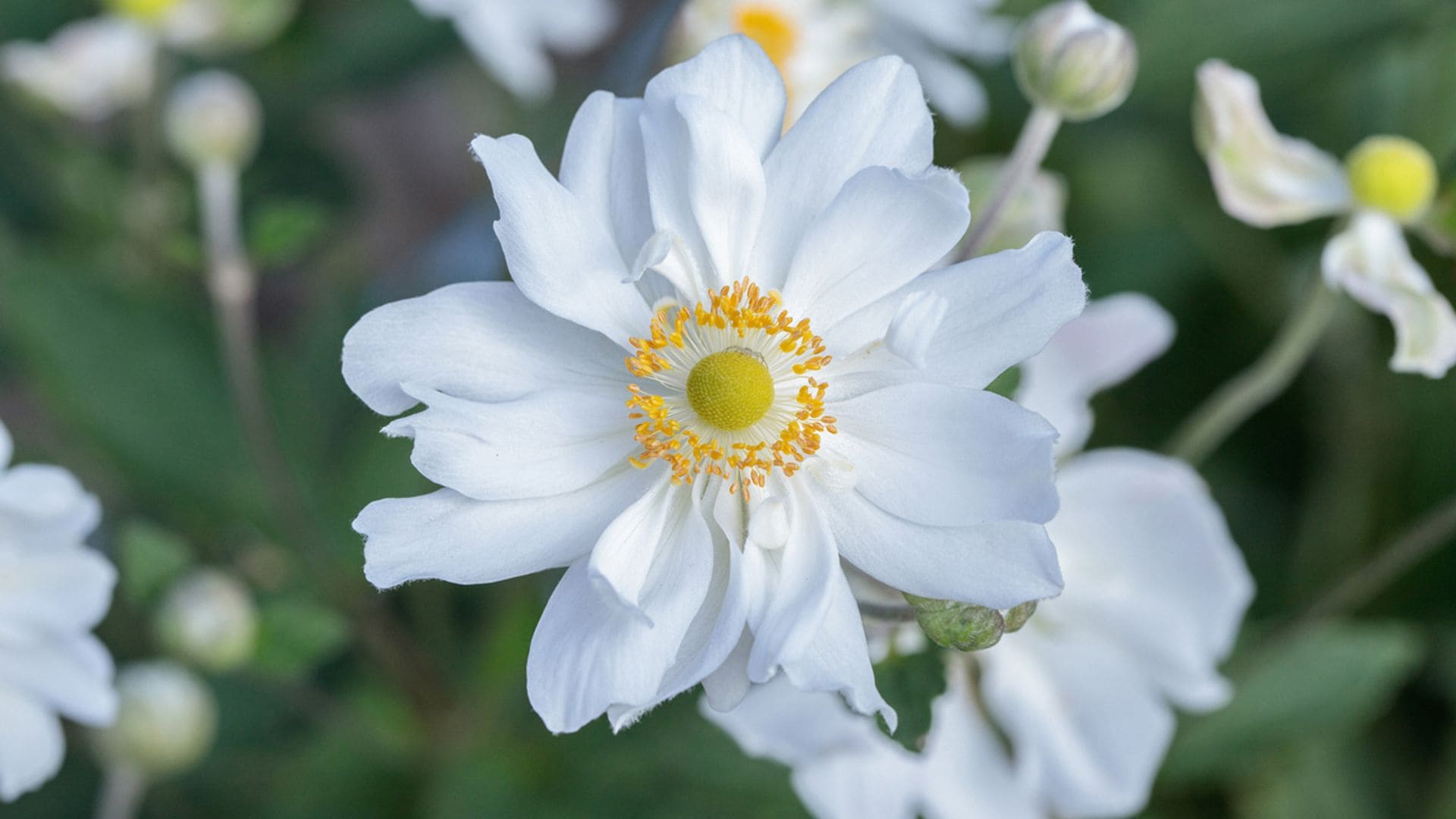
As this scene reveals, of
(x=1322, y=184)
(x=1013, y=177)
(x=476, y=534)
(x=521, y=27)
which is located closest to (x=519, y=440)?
(x=476, y=534)

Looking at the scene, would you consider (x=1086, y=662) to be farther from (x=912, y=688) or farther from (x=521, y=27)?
(x=521, y=27)

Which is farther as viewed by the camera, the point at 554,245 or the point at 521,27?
the point at 521,27

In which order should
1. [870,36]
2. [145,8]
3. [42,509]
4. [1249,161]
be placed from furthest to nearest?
[870,36] → [145,8] → [1249,161] → [42,509]

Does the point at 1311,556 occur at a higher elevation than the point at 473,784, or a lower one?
lower

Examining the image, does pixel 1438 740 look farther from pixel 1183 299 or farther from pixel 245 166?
pixel 245 166

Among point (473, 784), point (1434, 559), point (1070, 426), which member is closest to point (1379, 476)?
point (1434, 559)

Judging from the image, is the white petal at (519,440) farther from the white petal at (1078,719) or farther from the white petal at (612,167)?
the white petal at (1078,719)
